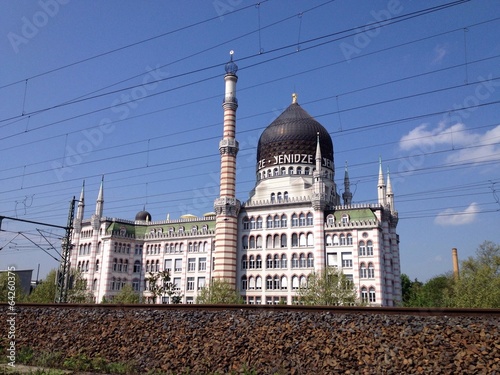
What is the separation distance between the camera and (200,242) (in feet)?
195

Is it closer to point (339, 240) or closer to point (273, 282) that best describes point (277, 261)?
point (273, 282)

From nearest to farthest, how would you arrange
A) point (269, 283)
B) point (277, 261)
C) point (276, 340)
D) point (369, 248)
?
point (276, 340), point (369, 248), point (269, 283), point (277, 261)

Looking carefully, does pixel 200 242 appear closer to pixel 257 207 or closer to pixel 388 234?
pixel 257 207

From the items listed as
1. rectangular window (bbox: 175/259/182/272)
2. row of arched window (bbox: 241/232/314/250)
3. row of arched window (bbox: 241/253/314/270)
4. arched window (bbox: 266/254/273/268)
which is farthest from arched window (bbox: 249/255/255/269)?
rectangular window (bbox: 175/259/182/272)

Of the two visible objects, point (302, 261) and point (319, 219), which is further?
point (302, 261)

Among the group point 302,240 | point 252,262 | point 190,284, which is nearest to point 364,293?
point 302,240

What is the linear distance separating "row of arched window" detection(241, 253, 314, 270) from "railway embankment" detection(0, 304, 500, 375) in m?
34.4

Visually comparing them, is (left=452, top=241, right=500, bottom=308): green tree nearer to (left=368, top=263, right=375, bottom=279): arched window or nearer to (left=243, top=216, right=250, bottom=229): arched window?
A: (left=368, top=263, right=375, bottom=279): arched window

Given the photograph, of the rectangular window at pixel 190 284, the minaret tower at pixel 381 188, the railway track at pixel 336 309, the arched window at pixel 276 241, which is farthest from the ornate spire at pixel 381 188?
the railway track at pixel 336 309

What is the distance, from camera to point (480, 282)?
125ft

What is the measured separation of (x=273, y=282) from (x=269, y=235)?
5749 mm

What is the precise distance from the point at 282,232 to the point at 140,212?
29.4 meters

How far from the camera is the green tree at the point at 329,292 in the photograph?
3912cm

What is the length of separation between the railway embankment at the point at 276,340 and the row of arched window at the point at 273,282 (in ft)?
111
